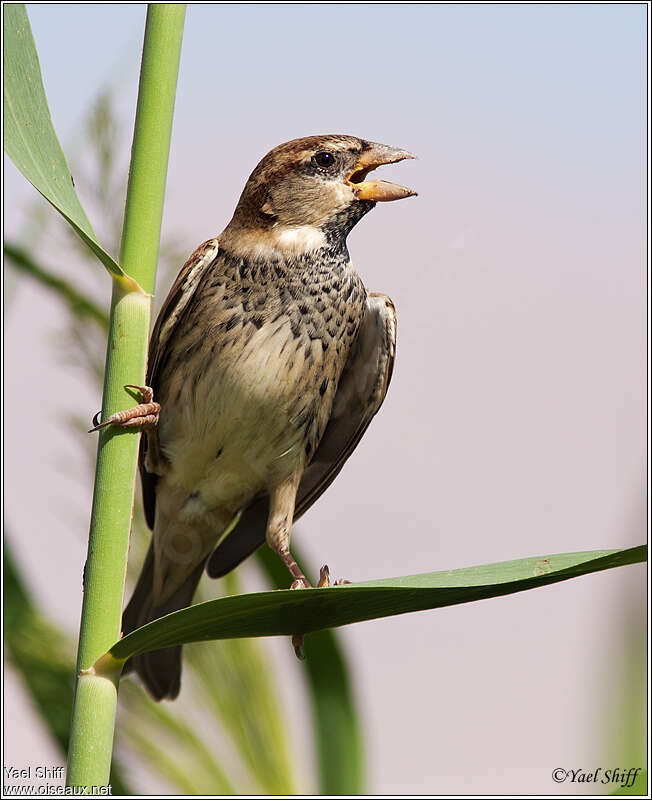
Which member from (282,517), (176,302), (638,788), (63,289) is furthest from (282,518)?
(638,788)

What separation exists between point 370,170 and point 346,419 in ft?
1.87

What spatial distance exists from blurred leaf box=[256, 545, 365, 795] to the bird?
0.15m

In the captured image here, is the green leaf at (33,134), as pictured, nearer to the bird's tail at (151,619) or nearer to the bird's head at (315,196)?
the bird's head at (315,196)

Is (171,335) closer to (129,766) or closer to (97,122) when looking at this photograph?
(97,122)

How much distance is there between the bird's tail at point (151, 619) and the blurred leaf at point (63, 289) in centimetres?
71

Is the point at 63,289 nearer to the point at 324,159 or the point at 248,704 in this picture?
the point at 324,159

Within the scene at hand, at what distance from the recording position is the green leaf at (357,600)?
0.87 m

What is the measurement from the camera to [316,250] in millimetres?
1768

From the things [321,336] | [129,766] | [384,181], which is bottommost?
[129,766]

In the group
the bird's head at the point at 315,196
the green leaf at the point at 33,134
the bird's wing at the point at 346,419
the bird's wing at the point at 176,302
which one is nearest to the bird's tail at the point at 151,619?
the bird's wing at the point at 346,419

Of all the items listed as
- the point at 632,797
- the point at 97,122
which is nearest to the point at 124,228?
the point at 97,122

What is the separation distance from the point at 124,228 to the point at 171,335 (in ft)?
2.75

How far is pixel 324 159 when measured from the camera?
179 centimetres

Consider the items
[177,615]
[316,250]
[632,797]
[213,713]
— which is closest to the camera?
[177,615]
